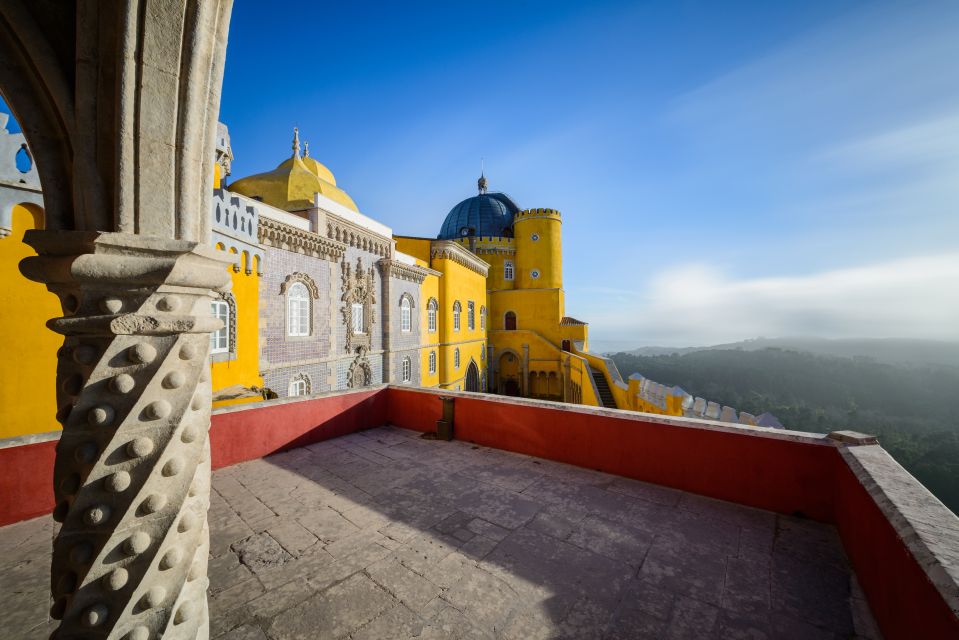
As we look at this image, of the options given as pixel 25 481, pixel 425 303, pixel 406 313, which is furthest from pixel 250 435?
pixel 425 303

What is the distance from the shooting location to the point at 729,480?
4.11 metres

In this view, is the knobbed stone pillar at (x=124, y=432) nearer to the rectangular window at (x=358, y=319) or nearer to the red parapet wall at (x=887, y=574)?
the red parapet wall at (x=887, y=574)

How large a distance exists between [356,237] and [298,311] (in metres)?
3.82

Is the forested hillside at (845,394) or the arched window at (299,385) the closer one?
the arched window at (299,385)

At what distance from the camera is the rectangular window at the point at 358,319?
547 inches

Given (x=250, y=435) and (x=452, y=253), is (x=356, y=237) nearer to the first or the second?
(x=452, y=253)

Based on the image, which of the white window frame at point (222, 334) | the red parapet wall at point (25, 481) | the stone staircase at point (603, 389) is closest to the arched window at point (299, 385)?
the white window frame at point (222, 334)

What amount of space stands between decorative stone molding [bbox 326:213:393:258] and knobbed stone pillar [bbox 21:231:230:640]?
11776mm

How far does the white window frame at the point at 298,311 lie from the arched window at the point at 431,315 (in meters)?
7.70

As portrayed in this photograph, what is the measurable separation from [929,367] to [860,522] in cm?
12061

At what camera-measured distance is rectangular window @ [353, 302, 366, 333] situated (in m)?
13.9

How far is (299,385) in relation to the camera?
1134cm

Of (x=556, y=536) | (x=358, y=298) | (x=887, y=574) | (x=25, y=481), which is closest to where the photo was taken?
(x=887, y=574)

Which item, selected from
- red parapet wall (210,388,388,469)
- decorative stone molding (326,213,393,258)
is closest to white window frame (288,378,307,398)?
decorative stone molding (326,213,393,258)
